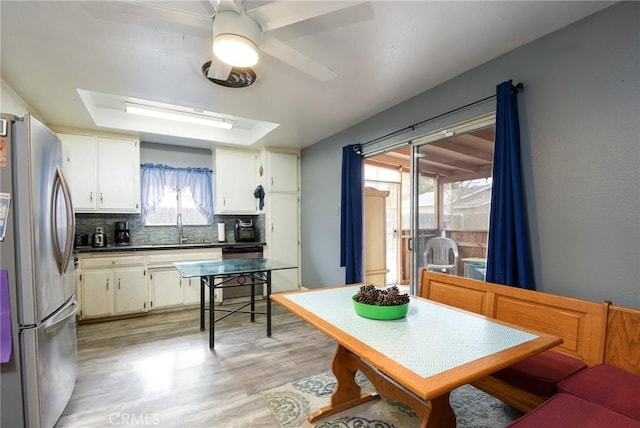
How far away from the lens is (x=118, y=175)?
3.89 m

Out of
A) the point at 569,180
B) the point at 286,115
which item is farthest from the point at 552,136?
the point at 286,115

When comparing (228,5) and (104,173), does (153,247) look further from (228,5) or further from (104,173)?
(228,5)

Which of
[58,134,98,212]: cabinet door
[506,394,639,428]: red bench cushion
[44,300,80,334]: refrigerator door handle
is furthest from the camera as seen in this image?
[58,134,98,212]: cabinet door

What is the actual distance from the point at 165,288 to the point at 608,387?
4325mm

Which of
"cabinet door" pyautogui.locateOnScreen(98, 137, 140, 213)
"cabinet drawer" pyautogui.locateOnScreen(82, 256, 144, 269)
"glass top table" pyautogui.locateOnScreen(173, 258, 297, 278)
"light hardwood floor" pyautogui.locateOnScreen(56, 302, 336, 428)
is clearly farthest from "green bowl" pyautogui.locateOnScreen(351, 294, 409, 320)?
"cabinet door" pyautogui.locateOnScreen(98, 137, 140, 213)

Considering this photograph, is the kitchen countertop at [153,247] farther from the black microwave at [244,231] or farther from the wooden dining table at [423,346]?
the wooden dining table at [423,346]

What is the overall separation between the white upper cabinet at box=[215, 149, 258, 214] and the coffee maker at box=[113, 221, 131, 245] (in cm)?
123

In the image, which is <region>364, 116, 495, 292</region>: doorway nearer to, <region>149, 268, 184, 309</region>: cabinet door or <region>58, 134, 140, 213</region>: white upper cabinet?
<region>149, 268, 184, 309</region>: cabinet door

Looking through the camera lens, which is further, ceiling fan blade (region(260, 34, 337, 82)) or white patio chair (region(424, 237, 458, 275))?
white patio chair (region(424, 237, 458, 275))

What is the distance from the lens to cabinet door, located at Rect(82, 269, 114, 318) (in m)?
3.51

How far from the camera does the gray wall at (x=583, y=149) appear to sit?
5.15 ft

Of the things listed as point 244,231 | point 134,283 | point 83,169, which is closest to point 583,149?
point 244,231

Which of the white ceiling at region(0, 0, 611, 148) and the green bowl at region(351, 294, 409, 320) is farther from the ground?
the white ceiling at region(0, 0, 611, 148)

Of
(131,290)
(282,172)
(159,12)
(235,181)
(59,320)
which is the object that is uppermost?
(159,12)
